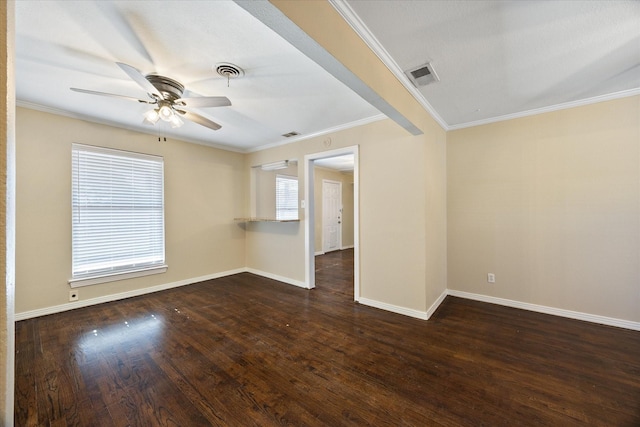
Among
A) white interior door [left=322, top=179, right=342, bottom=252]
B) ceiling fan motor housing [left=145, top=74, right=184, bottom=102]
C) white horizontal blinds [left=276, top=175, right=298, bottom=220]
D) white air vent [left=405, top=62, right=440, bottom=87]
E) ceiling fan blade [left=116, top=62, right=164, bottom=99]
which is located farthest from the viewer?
white interior door [left=322, top=179, right=342, bottom=252]

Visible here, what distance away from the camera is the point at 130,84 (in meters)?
2.43

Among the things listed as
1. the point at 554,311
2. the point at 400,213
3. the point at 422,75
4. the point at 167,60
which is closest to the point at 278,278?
the point at 400,213

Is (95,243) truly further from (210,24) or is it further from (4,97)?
(4,97)

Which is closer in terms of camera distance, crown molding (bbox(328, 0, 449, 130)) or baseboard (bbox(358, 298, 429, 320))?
crown molding (bbox(328, 0, 449, 130))

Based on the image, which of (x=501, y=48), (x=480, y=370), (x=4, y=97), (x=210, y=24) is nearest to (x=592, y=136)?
(x=501, y=48)

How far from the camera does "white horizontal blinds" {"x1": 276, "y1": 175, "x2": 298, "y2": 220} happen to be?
553 cm

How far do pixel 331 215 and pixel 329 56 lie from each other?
608cm

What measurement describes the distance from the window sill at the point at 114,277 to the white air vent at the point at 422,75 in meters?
4.29

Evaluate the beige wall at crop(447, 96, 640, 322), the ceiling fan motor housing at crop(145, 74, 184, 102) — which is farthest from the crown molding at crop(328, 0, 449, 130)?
the ceiling fan motor housing at crop(145, 74, 184, 102)

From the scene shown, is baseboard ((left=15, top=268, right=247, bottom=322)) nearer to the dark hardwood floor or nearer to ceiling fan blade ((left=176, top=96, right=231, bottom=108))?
the dark hardwood floor

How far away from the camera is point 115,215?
3.59 m

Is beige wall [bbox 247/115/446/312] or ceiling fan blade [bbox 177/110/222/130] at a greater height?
ceiling fan blade [bbox 177/110/222/130]

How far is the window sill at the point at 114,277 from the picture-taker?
326cm

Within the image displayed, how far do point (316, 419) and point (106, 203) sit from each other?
12.5 ft
